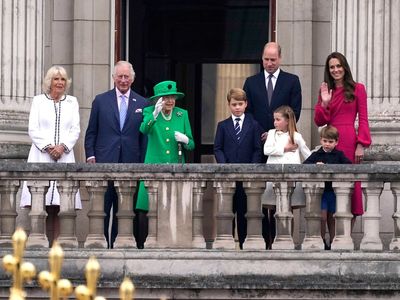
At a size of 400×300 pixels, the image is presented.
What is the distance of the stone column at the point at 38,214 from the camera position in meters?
13.8

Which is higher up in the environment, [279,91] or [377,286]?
[279,91]

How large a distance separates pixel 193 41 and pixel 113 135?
15.9 feet

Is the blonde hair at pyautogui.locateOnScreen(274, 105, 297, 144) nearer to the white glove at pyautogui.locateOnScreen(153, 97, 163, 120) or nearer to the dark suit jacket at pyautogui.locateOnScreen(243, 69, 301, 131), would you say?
the dark suit jacket at pyautogui.locateOnScreen(243, 69, 301, 131)

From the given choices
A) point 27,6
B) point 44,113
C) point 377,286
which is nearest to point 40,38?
point 27,6

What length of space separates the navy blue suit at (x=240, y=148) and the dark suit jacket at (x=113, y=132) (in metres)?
0.82

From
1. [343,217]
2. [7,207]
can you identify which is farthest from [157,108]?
[343,217]

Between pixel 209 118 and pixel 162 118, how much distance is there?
16.0 feet

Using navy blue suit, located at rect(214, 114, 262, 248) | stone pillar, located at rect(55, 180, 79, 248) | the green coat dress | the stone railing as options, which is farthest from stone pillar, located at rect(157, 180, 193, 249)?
stone pillar, located at rect(55, 180, 79, 248)

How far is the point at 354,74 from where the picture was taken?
631 inches

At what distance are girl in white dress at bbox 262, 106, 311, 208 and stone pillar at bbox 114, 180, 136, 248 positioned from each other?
1.24 m

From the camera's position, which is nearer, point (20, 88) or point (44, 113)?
point (44, 113)

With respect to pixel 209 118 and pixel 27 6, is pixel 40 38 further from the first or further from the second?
pixel 209 118

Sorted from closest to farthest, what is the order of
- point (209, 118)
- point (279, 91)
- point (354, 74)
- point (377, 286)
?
point (377, 286)
point (279, 91)
point (354, 74)
point (209, 118)

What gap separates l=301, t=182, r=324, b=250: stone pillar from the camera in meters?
13.6
